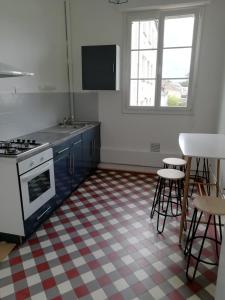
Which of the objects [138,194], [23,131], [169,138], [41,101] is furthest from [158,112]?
[23,131]

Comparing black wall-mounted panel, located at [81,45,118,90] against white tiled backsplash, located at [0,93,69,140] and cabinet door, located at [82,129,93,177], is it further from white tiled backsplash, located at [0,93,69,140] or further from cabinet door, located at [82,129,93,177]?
cabinet door, located at [82,129,93,177]

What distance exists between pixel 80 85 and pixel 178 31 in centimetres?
186

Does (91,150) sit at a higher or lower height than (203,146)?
lower

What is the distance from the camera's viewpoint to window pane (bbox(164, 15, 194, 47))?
11.5ft

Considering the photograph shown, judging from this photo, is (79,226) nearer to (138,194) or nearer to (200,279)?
(138,194)

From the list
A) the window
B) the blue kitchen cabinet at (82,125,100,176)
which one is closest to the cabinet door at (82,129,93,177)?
the blue kitchen cabinet at (82,125,100,176)

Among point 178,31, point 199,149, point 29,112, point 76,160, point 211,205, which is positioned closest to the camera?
point 211,205

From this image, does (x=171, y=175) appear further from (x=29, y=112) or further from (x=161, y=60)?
(x=161, y=60)

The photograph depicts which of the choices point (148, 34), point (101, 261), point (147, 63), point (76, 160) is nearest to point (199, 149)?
point (101, 261)

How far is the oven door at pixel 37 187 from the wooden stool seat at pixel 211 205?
1471mm

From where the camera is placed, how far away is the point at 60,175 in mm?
2719

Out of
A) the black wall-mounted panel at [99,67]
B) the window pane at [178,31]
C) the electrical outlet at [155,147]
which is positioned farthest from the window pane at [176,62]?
the electrical outlet at [155,147]

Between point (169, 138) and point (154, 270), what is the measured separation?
8.10 feet

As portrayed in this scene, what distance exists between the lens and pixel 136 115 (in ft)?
13.1
